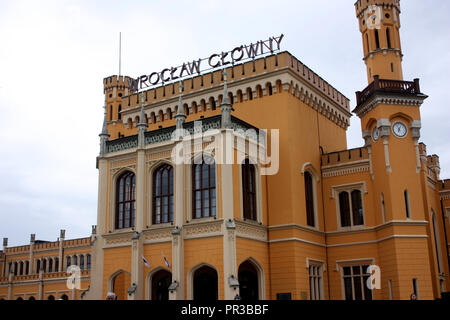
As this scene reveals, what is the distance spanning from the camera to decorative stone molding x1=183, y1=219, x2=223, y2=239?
93.6 ft

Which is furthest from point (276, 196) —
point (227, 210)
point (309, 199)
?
point (227, 210)

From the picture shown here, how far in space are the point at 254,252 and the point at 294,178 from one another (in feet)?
18.3

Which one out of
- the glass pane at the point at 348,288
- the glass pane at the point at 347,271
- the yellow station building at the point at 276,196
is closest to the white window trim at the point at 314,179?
the yellow station building at the point at 276,196

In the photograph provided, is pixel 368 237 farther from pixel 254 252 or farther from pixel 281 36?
pixel 281 36

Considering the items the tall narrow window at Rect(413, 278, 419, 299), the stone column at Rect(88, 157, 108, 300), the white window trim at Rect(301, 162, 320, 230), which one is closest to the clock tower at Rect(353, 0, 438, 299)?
the tall narrow window at Rect(413, 278, 419, 299)

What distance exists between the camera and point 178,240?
95.1 feet

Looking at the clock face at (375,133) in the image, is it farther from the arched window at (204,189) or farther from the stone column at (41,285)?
the stone column at (41,285)

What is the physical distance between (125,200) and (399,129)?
17796 millimetres

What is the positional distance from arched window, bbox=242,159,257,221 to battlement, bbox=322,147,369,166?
6.83 metres

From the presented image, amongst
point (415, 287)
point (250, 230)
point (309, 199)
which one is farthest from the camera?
point (309, 199)

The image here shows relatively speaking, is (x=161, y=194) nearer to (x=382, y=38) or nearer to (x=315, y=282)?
(x=315, y=282)

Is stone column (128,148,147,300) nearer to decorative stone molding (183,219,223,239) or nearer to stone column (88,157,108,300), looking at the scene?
stone column (88,157,108,300)

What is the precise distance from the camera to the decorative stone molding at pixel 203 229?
28516 mm
